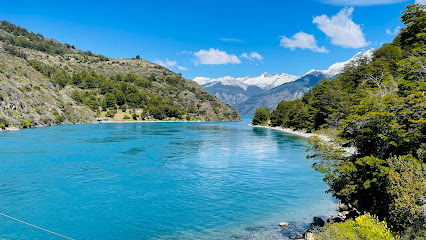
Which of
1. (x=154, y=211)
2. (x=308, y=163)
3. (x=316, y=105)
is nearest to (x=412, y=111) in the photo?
(x=154, y=211)

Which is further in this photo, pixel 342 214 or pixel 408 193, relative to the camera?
pixel 342 214

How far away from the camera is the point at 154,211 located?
89.9 feet

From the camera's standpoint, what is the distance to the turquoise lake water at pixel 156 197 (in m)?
23.2

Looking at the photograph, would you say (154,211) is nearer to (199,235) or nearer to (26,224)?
(199,235)

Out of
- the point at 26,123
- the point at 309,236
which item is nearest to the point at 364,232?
the point at 309,236

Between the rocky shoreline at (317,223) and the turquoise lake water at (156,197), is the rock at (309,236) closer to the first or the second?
the rocky shoreline at (317,223)

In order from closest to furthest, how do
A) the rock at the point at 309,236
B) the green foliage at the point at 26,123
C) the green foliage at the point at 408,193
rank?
1. the green foliage at the point at 408,193
2. the rock at the point at 309,236
3. the green foliage at the point at 26,123

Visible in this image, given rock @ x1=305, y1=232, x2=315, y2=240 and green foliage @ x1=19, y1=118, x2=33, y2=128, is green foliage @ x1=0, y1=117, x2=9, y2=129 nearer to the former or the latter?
green foliage @ x1=19, y1=118, x2=33, y2=128

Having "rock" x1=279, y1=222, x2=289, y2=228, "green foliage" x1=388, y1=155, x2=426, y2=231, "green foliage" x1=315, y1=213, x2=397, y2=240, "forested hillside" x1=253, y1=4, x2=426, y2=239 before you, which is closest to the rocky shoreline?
"rock" x1=279, y1=222, x2=289, y2=228

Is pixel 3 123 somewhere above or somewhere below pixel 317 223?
above

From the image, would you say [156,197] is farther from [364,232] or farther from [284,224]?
[364,232]

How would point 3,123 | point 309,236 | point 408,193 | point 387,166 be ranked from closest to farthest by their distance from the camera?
point 408,193
point 309,236
point 387,166
point 3,123

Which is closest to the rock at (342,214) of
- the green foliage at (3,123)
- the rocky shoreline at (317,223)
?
the rocky shoreline at (317,223)

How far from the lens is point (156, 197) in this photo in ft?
105
